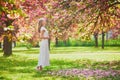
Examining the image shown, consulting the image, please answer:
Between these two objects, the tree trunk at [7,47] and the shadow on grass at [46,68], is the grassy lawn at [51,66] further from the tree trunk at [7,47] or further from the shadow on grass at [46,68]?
the tree trunk at [7,47]

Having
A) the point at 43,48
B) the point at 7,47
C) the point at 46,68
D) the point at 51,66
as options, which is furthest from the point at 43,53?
the point at 7,47

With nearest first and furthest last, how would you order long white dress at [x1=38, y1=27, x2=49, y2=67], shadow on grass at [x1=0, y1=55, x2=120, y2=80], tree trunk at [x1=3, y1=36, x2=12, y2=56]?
1. shadow on grass at [x1=0, y1=55, x2=120, y2=80]
2. long white dress at [x1=38, y1=27, x2=49, y2=67]
3. tree trunk at [x1=3, y1=36, x2=12, y2=56]

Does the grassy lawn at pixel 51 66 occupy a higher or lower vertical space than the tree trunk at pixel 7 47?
lower

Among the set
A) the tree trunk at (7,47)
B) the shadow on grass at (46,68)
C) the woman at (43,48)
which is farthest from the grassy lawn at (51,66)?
the tree trunk at (7,47)

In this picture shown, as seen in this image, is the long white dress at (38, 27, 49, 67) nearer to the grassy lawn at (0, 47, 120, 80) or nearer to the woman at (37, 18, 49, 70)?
the woman at (37, 18, 49, 70)

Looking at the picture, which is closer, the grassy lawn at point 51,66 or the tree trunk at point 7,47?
the grassy lawn at point 51,66

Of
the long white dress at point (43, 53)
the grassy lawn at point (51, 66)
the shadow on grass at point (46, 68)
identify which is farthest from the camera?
the long white dress at point (43, 53)

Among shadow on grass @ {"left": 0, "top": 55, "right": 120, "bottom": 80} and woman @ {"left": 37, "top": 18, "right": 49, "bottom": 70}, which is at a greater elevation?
woman @ {"left": 37, "top": 18, "right": 49, "bottom": 70}

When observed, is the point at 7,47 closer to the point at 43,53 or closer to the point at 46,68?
the point at 43,53

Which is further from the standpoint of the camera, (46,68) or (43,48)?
(43,48)

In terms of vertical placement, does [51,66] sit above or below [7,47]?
below

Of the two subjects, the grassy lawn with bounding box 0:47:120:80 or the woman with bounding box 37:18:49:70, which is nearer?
the grassy lawn with bounding box 0:47:120:80

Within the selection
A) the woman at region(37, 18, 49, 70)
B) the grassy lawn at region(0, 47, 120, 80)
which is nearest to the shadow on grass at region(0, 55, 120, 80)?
the grassy lawn at region(0, 47, 120, 80)

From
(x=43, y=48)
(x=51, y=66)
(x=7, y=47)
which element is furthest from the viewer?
(x=7, y=47)
